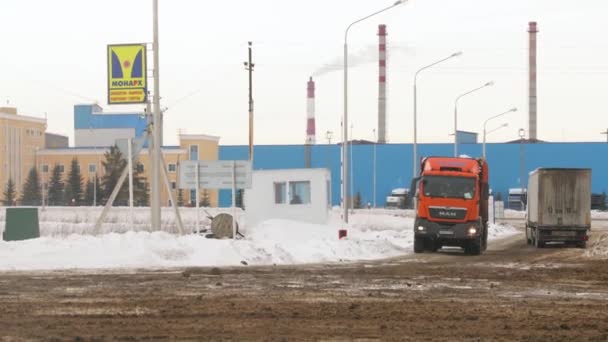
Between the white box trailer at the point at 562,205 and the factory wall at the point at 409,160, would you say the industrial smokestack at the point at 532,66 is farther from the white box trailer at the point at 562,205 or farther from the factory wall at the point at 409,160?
the white box trailer at the point at 562,205

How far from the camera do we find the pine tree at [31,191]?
122m

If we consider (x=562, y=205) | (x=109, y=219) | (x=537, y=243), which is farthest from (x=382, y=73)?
(x=562, y=205)

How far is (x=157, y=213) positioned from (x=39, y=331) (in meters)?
20.6

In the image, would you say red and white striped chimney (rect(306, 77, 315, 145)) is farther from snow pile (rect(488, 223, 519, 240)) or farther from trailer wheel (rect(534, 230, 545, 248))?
trailer wheel (rect(534, 230, 545, 248))

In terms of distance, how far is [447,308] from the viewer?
1477 centimetres

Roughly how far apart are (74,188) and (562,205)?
88.1 m

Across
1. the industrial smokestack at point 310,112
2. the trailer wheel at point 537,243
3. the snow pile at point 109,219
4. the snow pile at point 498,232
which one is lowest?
the snow pile at point 498,232

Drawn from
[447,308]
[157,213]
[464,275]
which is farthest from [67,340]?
[157,213]

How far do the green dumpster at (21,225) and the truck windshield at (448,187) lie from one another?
13.0m

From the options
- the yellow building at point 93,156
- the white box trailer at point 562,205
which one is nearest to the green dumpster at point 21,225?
the white box trailer at point 562,205

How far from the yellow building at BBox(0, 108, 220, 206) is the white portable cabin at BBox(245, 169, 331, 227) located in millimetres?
77072

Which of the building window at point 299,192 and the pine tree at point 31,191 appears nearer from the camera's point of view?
the building window at point 299,192

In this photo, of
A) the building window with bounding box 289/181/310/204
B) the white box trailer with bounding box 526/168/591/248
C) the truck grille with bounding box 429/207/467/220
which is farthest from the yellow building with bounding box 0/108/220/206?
the truck grille with bounding box 429/207/467/220

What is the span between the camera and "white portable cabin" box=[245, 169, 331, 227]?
4666 cm
